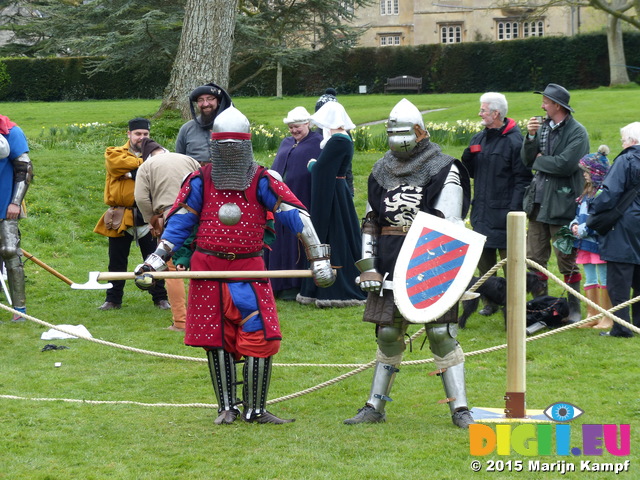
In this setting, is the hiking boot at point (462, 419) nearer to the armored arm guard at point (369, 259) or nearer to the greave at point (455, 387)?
the greave at point (455, 387)

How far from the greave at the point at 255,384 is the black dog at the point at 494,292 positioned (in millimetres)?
3137

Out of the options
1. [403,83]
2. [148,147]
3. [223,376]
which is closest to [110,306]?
[148,147]

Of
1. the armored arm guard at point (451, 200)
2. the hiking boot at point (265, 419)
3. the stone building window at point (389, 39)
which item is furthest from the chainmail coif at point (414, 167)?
the stone building window at point (389, 39)

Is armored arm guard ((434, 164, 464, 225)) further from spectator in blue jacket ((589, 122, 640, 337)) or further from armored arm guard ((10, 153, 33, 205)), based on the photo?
armored arm guard ((10, 153, 33, 205))

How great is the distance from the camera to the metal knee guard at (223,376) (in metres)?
5.64

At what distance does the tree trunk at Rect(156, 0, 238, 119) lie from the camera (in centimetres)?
1502

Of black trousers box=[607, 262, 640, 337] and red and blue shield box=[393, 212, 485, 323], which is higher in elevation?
red and blue shield box=[393, 212, 485, 323]

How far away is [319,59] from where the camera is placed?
100ft

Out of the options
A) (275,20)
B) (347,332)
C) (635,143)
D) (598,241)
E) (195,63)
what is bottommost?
(347,332)

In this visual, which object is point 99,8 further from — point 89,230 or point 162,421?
point 162,421

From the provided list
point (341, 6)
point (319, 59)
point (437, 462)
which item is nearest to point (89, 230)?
point (437, 462)

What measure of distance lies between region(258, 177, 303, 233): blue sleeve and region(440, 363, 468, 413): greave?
1.19 m

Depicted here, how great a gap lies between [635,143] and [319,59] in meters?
23.7

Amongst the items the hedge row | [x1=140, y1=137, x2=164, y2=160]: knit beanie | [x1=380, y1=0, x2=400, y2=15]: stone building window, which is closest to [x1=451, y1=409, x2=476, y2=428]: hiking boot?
[x1=140, y1=137, x2=164, y2=160]: knit beanie
